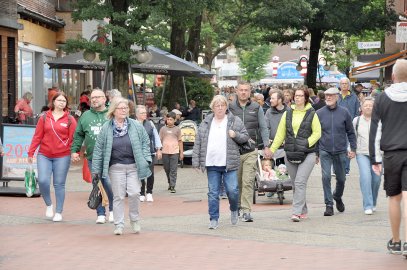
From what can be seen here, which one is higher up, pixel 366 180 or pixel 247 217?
pixel 366 180

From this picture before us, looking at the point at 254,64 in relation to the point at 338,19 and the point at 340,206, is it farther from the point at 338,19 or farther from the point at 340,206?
the point at 340,206

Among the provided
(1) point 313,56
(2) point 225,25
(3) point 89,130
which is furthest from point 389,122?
(2) point 225,25

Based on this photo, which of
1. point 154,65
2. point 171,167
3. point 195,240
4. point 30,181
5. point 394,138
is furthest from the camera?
point 154,65

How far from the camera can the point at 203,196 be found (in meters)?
18.2

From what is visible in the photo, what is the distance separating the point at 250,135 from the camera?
14062mm

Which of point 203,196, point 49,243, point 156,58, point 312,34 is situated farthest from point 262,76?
point 49,243

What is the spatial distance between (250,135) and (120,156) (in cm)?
237

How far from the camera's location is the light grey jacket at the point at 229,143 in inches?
505

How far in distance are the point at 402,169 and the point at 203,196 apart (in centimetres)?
855

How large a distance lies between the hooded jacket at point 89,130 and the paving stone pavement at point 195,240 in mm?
995

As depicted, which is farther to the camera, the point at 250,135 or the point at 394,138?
the point at 250,135

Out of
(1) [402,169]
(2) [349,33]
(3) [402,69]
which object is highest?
(2) [349,33]

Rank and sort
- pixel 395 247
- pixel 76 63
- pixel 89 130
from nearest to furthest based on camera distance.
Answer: pixel 395 247
pixel 89 130
pixel 76 63

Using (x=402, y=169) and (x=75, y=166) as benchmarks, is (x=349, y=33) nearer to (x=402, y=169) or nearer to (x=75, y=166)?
(x=75, y=166)
